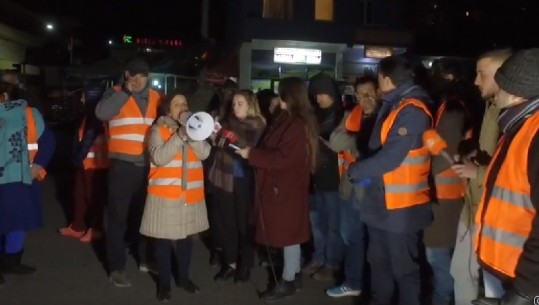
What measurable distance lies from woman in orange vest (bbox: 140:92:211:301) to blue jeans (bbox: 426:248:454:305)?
78.0 inches

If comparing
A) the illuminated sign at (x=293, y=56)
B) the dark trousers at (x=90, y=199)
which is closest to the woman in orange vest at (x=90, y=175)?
the dark trousers at (x=90, y=199)

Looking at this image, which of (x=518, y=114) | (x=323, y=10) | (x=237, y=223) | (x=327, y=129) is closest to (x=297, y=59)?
(x=323, y=10)

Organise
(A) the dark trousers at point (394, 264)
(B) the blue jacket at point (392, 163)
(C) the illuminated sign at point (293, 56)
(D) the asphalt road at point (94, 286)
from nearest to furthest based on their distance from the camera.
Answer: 1. (B) the blue jacket at point (392, 163)
2. (A) the dark trousers at point (394, 264)
3. (D) the asphalt road at point (94, 286)
4. (C) the illuminated sign at point (293, 56)

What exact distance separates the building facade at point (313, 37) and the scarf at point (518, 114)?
20.9 m

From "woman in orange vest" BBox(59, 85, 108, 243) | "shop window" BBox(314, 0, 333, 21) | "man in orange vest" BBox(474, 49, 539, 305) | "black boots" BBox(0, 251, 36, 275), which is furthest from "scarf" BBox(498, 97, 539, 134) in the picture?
"shop window" BBox(314, 0, 333, 21)

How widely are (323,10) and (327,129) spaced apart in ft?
65.3

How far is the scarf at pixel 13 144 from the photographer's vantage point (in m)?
5.88

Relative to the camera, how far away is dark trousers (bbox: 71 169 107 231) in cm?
784

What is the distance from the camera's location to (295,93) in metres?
5.46

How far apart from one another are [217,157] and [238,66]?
1795 cm

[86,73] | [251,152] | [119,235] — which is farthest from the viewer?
[86,73]

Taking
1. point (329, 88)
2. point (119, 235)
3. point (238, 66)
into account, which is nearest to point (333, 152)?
point (329, 88)

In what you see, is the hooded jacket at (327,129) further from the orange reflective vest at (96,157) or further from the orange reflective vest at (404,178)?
the orange reflective vest at (96,157)

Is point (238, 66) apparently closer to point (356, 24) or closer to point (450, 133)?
point (356, 24)
